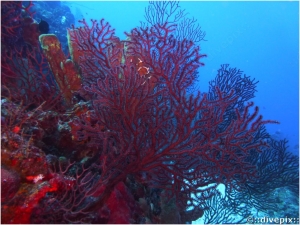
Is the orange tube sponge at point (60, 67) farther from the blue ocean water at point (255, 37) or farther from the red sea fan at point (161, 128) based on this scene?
the blue ocean water at point (255, 37)

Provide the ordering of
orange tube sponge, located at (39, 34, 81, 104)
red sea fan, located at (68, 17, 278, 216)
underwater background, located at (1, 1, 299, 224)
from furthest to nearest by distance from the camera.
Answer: orange tube sponge, located at (39, 34, 81, 104), red sea fan, located at (68, 17, 278, 216), underwater background, located at (1, 1, 299, 224)

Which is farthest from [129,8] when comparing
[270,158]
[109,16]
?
[270,158]

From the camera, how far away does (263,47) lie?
11125 centimetres

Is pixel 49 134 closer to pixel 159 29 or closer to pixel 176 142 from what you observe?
pixel 176 142

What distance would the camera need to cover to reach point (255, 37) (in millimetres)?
107438

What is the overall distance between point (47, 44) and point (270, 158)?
695 cm

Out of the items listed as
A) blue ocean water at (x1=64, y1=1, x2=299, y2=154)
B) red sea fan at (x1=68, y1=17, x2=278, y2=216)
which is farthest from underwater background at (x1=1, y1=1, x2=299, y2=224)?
blue ocean water at (x1=64, y1=1, x2=299, y2=154)

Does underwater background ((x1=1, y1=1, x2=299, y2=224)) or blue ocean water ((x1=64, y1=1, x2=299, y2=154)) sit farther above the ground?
blue ocean water ((x1=64, y1=1, x2=299, y2=154))

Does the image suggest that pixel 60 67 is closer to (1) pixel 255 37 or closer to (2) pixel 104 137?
(2) pixel 104 137

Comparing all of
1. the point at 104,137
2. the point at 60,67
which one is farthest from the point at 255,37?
the point at 104,137

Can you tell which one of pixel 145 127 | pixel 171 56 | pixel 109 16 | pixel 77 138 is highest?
pixel 109 16

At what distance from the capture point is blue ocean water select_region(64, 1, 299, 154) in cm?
8931

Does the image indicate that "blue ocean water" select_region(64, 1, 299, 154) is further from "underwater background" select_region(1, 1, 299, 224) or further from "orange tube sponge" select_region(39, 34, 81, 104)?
"underwater background" select_region(1, 1, 299, 224)

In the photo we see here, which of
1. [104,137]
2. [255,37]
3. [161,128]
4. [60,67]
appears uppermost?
[255,37]
